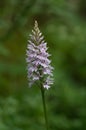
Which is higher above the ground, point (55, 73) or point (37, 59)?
point (55, 73)

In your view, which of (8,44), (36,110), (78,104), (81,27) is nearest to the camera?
(36,110)

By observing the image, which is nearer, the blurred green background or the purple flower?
the purple flower

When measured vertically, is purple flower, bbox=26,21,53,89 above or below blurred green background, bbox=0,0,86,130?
below

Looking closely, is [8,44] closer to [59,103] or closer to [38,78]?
[59,103]

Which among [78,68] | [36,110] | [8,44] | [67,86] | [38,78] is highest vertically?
[8,44]

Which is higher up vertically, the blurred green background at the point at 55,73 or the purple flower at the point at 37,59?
the blurred green background at the point at 55,73

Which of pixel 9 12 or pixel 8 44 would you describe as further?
pixel 8 44

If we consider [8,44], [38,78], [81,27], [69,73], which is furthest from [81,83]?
[38,78]

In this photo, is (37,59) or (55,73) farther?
(55,73)
